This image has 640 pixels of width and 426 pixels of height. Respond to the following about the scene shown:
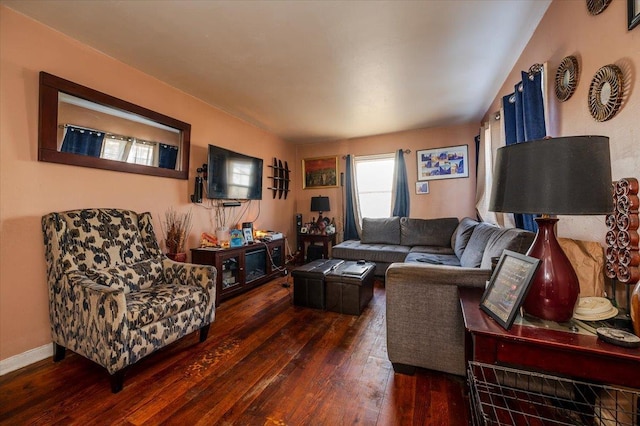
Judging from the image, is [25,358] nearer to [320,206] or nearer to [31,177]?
[31,177]

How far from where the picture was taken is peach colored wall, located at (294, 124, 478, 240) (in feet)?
13.7

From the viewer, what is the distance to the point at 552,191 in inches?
35.0

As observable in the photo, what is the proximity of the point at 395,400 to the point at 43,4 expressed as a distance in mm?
3394

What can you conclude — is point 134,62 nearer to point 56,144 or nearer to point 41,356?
point 56,144

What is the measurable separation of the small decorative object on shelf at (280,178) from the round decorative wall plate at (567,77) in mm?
3823

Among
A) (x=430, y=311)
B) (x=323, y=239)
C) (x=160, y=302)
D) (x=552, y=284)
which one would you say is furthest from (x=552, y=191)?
(x=323, y=239)

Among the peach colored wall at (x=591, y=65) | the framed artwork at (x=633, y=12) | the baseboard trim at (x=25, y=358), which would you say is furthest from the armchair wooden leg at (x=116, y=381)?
the framed artwork at (x=633, y=12)

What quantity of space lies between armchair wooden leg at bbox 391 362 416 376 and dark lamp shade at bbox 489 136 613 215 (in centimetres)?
126

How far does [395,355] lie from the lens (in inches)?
65.4

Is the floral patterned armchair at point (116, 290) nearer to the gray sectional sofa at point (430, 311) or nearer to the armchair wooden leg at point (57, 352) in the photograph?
the armchair wooden leg at point (57, 352)

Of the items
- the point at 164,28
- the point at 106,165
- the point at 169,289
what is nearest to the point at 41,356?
the point at 169,289

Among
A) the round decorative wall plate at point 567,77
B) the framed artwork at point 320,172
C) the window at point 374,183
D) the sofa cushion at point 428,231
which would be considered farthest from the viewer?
the framed artwork at point 320,172

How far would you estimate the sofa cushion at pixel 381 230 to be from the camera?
168 inches

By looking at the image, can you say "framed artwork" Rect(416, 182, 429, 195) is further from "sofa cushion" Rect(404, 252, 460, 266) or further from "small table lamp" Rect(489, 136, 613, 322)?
"small table lamp" Rect(489, 136, 613, 322)
